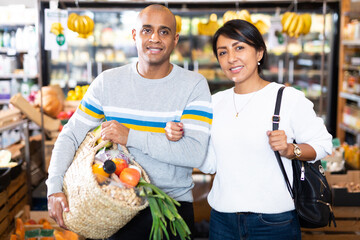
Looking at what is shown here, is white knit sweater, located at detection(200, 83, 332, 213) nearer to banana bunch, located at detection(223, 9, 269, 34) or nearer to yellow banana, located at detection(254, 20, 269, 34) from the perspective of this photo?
banana bunch, located at detection(223, 9, 269, 34)

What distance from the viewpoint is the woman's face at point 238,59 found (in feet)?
5.86

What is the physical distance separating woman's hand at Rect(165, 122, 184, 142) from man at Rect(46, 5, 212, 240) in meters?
0.01

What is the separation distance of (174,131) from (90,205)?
1.49 feet

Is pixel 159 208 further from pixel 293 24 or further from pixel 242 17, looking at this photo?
pixel 293 24

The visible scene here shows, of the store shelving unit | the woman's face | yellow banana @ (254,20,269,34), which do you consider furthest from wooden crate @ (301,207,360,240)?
the store shelving unit

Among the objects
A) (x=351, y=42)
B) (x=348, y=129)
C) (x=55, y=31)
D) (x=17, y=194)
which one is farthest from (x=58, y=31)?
(x=348, y=129)

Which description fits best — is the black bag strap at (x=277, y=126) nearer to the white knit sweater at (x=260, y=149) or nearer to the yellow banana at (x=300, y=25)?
Result: the white knit sweater at (x=260, y=149)

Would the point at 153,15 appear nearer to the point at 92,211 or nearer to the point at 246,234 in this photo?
the point at 92,211

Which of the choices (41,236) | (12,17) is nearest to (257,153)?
(41,236)

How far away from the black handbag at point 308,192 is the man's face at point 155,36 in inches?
20.8

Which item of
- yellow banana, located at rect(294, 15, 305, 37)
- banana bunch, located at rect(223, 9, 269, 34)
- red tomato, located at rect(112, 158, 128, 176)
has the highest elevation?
banana bunch, located at rect(223, 9, 269, 34)

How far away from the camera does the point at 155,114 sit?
1778mm

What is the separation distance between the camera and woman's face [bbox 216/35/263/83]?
1.79m

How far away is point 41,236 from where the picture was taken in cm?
277
